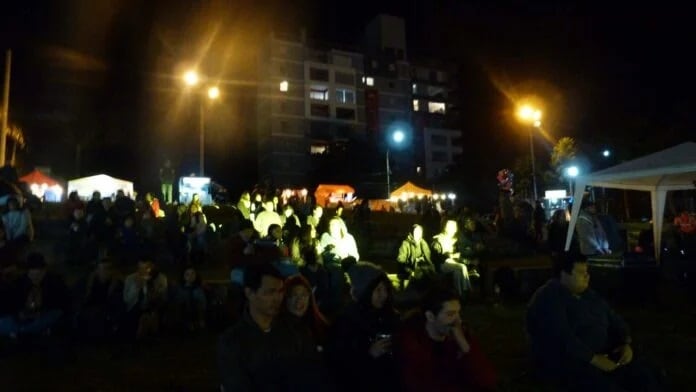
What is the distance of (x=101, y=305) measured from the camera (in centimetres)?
749

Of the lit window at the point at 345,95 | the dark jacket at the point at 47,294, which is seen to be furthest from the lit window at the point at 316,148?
the dark jacket at the point at 47,294

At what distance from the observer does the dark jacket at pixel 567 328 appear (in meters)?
4.16

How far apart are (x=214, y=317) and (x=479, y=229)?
7521mm

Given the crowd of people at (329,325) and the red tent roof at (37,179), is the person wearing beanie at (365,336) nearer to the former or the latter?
the crowd of people at (329,325)

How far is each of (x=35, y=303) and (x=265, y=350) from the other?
525cm

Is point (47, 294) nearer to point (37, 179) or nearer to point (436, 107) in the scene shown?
point (37, 179)

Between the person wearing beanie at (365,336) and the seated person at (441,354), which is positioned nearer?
the seated person at (441,354)

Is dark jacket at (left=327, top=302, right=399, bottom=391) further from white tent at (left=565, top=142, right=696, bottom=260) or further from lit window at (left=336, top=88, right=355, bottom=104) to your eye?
lit window at (left=336, top=88, right=355, bottom=104)

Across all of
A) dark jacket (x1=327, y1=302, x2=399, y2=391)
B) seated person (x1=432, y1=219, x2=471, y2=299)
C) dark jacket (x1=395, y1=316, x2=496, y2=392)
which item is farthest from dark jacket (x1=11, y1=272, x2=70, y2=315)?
seated person (x1=432, y1=219, x2=471, y2=299)

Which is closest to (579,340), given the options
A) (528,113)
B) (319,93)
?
(528,113)

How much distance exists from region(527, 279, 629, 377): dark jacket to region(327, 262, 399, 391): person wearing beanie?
1344 millimetres

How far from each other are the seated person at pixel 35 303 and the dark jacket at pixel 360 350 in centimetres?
502

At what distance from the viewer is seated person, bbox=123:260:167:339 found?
7469 mm

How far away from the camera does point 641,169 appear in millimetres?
10297
